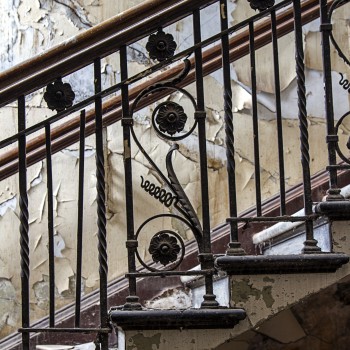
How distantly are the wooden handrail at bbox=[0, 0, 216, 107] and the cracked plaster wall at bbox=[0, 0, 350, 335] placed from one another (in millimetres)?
1460

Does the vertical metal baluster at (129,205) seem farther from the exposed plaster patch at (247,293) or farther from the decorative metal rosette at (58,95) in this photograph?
the exposed plaster patch at (247,293)

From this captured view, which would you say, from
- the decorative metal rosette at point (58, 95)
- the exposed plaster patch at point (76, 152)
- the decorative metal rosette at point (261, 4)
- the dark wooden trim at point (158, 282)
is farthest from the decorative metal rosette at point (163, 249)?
the exposed plaster patch at point (76, 152)

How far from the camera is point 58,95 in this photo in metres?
2.06

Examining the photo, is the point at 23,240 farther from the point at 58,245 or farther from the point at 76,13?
the point at 76,13

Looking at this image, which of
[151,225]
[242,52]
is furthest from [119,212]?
[242,52]

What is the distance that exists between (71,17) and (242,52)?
0.95 metres

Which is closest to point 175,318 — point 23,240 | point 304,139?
point 23,240

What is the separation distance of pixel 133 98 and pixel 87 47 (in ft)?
3.39

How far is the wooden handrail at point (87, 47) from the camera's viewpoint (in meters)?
2.02

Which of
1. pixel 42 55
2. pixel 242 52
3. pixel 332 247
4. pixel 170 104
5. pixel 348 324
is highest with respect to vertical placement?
pixel 242 52

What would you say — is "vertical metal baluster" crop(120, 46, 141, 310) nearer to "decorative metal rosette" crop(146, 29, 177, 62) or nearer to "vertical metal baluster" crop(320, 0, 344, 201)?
"decorative metal rosette" crop(146, 29, 177, 62)

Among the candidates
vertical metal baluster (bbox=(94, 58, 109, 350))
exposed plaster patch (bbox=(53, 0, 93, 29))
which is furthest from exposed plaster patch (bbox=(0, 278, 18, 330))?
vertical metal baluster (bbox=(94, 58, 109, 350))

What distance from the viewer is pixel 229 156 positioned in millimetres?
2096

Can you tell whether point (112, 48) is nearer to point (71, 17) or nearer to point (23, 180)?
point (23, 180)
